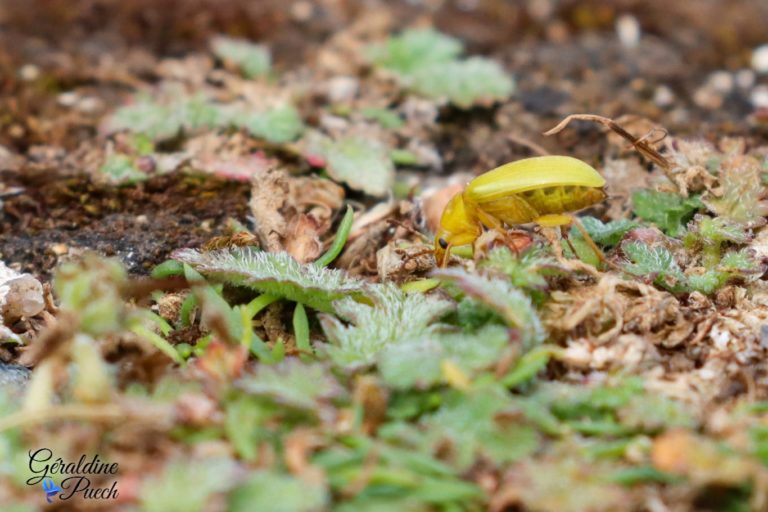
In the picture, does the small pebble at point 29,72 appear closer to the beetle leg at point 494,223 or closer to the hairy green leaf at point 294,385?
the beetle leg at point 494,223

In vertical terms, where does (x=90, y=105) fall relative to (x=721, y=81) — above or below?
below

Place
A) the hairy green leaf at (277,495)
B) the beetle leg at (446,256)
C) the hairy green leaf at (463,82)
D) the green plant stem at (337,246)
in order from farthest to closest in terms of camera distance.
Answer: the hairy green leaf at (463,82), the green plant stem at (337,246), the beetle leg at (446,256), the hairy green leaf at (277,495)

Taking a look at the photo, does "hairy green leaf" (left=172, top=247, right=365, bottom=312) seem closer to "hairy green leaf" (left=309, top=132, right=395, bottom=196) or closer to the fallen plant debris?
the fallen plant debris

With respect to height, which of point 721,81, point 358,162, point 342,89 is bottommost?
point 358,162

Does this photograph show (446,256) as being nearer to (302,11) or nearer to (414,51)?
(414,51)

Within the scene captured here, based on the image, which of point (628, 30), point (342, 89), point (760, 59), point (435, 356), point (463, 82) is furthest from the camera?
point (628, 30)

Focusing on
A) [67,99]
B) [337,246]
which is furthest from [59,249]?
[67,99]

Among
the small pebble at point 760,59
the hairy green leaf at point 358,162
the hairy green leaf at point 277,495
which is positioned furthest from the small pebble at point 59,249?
the small pebble at point 760,59

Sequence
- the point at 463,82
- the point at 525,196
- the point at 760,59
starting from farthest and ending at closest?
the point at 760,59 → the point at 463,82 → the point at 525,196
